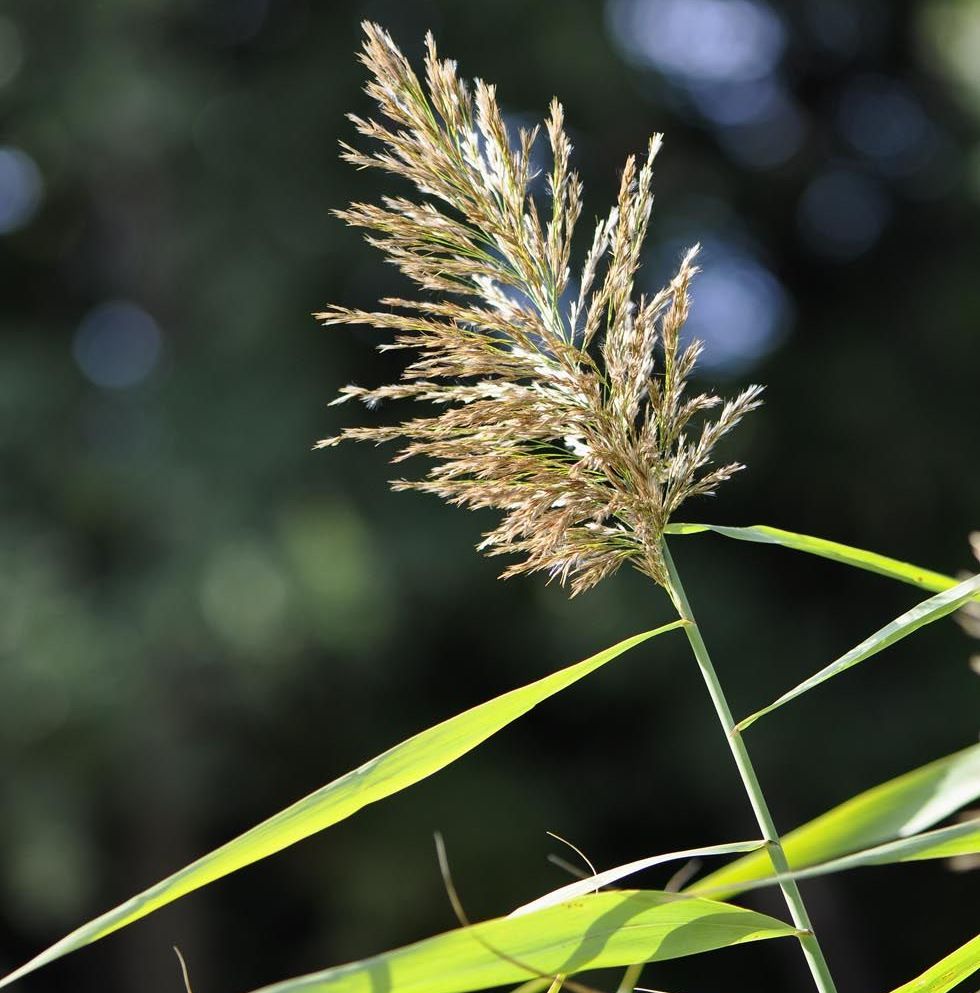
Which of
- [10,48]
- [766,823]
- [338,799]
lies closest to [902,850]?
[766,823]

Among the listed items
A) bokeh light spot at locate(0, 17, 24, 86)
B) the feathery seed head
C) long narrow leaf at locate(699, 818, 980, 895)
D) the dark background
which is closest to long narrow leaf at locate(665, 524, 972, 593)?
the feathery seed head

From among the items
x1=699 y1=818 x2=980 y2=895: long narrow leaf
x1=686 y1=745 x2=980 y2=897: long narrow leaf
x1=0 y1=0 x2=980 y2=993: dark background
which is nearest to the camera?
x1=699 y1=818 x2=980 y2=895: long narrow leaf

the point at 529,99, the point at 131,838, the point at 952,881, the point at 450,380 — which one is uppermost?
the point at 529,99

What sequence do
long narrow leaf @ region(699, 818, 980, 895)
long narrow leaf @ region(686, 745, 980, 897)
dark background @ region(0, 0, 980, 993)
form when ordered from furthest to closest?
dark background @ region(0, 0, 980, 993)
long narrow leaf @ region(686, 745, 980, 897)
long narrow leaf @ region(699, 818, 980, 895)

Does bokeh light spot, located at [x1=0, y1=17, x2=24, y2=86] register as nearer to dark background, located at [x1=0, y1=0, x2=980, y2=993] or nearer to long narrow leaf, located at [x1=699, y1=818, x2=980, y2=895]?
dark background, located at [x1=0, y1=0, x2=980, y2=993]

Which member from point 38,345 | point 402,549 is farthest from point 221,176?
point 402,549

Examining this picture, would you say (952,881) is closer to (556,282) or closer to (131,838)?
(131,838)

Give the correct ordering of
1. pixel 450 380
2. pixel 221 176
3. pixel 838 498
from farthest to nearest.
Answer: pixel 838 498, pixel 221 176, pixel 450 380
